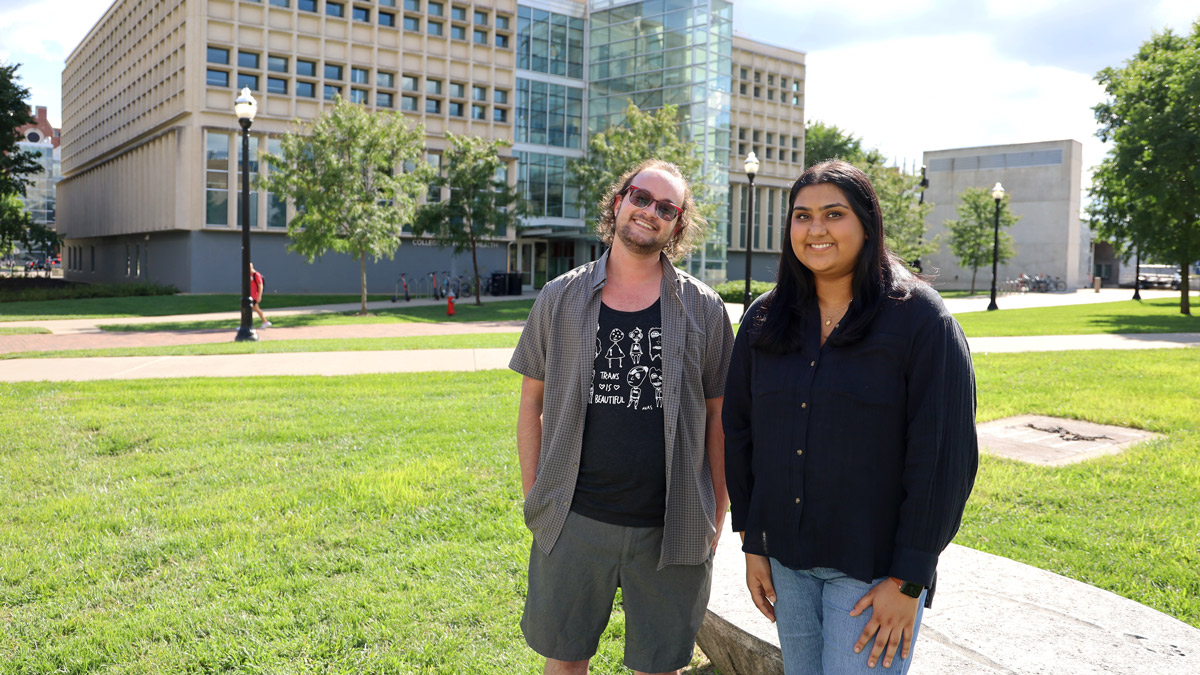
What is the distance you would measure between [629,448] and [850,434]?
30.2 inches

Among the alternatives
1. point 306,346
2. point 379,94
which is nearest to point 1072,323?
Result: point 306,346

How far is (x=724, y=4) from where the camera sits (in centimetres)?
4197

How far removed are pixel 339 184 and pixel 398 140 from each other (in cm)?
262

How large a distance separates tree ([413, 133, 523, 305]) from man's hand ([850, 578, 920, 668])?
29.7 m

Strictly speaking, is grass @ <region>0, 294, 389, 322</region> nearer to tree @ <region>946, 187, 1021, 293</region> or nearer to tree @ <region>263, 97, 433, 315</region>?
tree @ <region>263, 97, 433, 315</region>

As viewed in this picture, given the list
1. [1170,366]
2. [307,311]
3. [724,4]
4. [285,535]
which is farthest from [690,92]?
[285,535]

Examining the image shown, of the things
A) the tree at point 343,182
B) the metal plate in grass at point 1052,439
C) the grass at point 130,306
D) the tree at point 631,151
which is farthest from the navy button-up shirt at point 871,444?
the tree at point 631,151

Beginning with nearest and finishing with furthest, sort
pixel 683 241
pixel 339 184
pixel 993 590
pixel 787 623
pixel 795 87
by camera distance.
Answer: pixel 787 623, pixel 683 241, pixel 993 590, pixel 339 184, pixel 795 87

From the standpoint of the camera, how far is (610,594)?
115 inches

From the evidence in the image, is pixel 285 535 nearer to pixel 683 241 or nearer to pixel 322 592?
pixel 322 592

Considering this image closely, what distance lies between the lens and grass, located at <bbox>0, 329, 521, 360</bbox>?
1434cm

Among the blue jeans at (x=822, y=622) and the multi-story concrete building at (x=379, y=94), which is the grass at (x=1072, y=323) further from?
the blue jeans at (x=822, y=622)

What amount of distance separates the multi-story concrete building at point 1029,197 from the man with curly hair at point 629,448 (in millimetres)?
61813

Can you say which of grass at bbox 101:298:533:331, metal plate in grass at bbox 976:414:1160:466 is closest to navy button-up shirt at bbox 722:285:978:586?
metal plate in grass at bbox 976:414:1160:466
